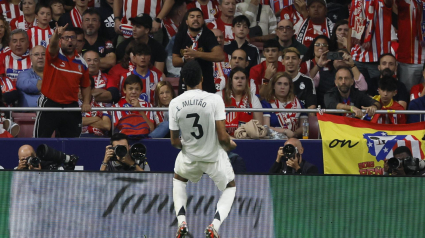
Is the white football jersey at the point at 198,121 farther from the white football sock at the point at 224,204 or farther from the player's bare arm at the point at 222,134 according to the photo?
the white football sock at the point at 224,204

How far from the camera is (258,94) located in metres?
11.1

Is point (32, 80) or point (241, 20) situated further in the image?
point (241, 20)

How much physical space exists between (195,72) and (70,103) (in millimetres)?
3329

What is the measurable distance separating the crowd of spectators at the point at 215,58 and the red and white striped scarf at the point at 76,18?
0.02m

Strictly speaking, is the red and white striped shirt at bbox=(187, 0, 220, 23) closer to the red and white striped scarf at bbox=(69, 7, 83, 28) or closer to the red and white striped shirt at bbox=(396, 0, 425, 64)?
the red and white striped scarf at bbox=(69, 7, 83, 28)

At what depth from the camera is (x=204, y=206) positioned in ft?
26.9

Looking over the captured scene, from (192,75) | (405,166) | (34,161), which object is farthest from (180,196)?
(405,166)

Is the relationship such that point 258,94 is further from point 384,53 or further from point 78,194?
point 78,194

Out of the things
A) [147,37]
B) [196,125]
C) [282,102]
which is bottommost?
[196,125]

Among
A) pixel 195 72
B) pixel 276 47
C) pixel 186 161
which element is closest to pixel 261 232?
pixel 186 161

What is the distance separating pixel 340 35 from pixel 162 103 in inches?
130

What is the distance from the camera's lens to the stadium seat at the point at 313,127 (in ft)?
34.3

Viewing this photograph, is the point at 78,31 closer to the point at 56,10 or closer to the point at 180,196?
the point at 56,10

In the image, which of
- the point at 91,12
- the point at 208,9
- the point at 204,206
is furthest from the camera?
the point at 208,9
